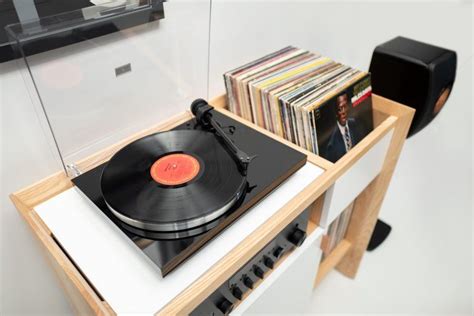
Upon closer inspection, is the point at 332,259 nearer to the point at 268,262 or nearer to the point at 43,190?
the point at 268,262

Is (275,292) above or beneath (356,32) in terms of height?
beneath

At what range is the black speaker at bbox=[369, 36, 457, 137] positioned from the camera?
43.2 inches

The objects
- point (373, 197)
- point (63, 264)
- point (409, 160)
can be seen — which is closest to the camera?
point (63, 264)

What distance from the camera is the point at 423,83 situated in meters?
1.10

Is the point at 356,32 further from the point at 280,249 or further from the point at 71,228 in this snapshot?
the point at 71,228

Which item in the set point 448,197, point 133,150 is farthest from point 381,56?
point 448,197

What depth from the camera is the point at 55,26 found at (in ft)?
2.14

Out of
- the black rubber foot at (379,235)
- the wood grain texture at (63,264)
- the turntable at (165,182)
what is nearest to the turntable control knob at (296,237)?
the turntable at (165,182)

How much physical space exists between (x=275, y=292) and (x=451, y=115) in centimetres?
133

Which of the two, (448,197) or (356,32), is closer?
(356,32)

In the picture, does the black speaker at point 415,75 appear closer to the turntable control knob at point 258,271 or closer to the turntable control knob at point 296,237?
the turntable control knob at point 296,237

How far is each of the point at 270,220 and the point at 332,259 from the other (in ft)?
2.53

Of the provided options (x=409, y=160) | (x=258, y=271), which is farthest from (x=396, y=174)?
(x=258, y=271)

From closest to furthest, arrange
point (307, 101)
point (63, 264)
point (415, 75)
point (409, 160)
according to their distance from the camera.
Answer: point (63, 264)
point (307, 101)
point (415, 75)
point (409, 160)
